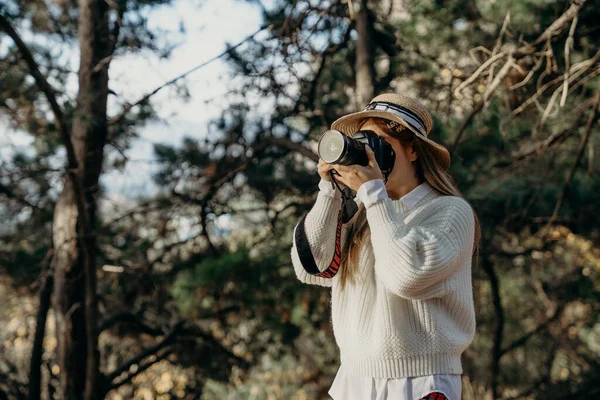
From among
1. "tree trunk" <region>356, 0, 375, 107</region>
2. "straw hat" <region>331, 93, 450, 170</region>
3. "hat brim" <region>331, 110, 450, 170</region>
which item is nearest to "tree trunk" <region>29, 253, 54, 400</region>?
"tree trunk" <region>356, 0, 375, 107</region>

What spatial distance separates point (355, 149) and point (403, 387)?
1.67 ft

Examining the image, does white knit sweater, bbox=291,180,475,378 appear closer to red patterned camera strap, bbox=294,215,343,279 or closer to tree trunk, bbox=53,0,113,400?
red patterned camera strap, bbox=294,215,343,279

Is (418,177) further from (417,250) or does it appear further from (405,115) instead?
(417,250)

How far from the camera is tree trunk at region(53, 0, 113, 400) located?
12.9 ft

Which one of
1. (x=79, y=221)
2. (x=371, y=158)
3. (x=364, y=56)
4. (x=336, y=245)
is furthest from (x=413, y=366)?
(x=79, y=221)

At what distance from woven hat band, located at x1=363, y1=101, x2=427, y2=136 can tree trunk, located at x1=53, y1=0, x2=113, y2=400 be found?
2516mm

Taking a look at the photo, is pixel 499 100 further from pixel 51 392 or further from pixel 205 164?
pixel 51 392

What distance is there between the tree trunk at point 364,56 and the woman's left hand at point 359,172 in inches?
85.8

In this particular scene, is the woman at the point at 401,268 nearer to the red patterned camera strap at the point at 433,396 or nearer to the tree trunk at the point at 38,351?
the red patterned camera strap at the point at 433,396

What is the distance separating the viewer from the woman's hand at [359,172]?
148 centimetres

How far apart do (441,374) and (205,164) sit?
3.73 metres

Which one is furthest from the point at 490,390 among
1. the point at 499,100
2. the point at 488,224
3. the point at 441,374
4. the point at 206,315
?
the point at 441,374

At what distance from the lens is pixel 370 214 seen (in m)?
1.45

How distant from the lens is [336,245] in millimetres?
1619
